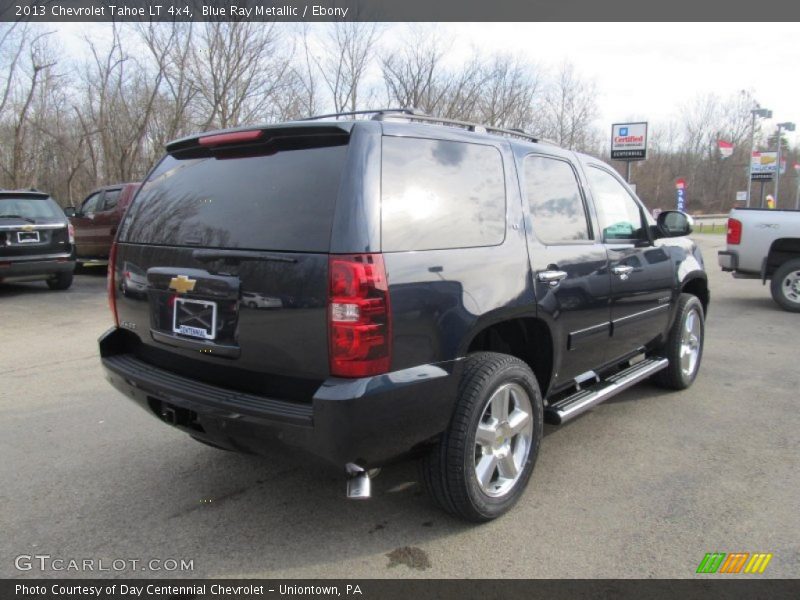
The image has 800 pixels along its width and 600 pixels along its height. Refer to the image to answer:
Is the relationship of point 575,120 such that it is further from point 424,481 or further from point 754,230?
point 424,481

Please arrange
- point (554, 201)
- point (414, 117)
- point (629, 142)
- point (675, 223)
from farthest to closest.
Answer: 1. point (629, 142)
2. point (675, 223)
3. point (554, 201)
4. point (414, 117)

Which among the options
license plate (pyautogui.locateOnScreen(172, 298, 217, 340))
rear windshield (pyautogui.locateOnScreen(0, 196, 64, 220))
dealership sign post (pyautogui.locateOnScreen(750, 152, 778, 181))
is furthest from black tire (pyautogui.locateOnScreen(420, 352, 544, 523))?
dealership sign post (pyautogui.locateOnScreen(750, 152, 778, 181))

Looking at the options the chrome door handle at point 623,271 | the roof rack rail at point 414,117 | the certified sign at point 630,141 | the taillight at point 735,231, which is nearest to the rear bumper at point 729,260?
the taillight at point 735,231

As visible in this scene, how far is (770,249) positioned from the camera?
9.16 metres

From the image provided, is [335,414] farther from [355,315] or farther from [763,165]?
[763,165]

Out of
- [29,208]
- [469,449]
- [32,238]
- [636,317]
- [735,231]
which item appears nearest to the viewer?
[469,449]

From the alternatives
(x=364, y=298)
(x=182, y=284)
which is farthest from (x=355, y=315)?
(x=182, y=284)

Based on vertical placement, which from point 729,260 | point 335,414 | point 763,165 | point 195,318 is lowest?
point 335,414

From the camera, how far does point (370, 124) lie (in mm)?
2604

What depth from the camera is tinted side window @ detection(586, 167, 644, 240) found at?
4.06 meters

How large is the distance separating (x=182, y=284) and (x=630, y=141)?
64.2 feet

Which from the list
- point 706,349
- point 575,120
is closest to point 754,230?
point 706,349

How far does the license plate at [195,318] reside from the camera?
2693 mm

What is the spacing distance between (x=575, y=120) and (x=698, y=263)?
3218 cm
